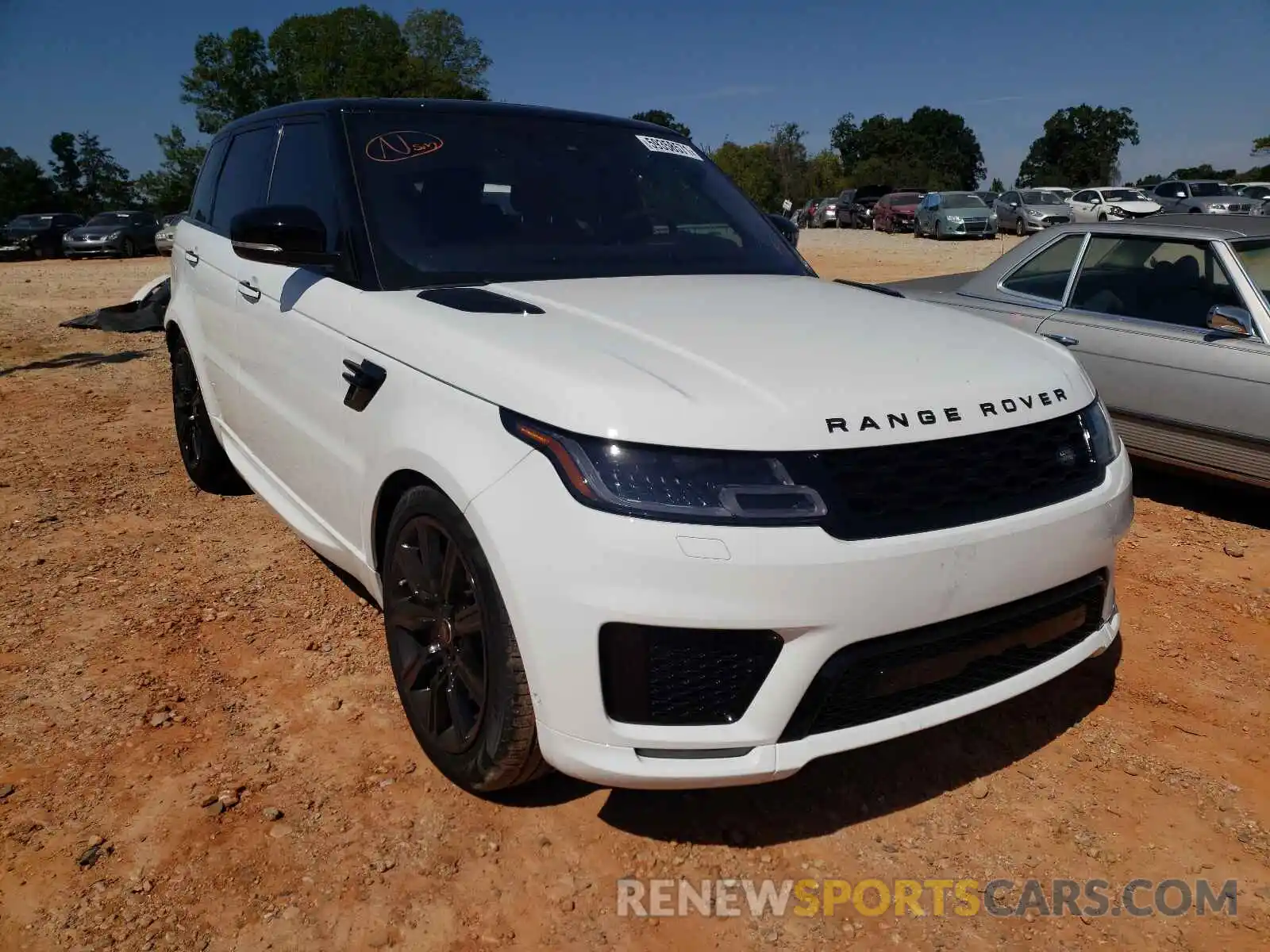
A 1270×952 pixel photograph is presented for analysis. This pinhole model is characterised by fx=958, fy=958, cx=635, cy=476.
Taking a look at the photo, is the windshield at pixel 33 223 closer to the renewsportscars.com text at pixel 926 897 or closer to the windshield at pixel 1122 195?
A: the windshield at pixel 1122 195

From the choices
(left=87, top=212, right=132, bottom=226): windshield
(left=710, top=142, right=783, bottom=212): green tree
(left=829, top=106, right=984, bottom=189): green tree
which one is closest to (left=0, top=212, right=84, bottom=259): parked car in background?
(left=87, top=212, right=132, bottom=226): windshield

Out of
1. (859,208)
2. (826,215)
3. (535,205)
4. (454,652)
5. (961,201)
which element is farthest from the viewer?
(826,215)

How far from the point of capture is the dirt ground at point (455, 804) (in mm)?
2156

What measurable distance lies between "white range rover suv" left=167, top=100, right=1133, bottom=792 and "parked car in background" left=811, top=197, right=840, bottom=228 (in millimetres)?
38988

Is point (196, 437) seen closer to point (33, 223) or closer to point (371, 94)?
point (33, 223)

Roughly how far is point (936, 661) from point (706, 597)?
617 mm

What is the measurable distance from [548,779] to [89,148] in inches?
3772

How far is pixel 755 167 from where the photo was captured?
2894 inches

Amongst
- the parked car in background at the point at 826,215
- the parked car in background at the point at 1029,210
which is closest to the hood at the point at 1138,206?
the parked car in background at the point at 1029,210

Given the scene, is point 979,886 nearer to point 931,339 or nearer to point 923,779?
point 923,779

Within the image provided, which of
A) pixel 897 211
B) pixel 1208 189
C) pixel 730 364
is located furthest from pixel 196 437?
pixel 897 211

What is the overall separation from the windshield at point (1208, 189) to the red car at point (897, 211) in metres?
8.27

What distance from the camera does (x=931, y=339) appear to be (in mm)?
2531

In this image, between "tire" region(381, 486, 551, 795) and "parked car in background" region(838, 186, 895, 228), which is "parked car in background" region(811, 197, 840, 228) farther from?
"tire" region(381, 486, 551, 795)
